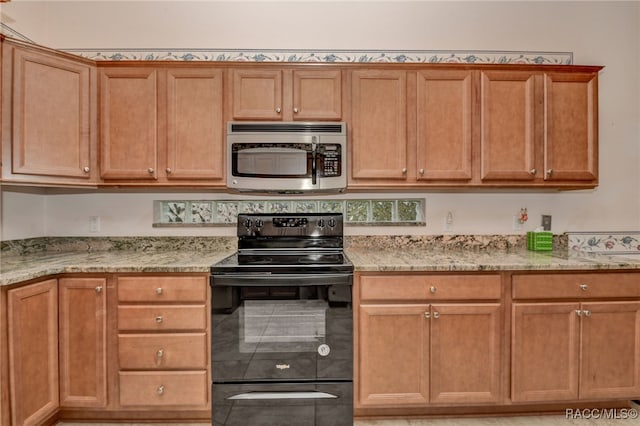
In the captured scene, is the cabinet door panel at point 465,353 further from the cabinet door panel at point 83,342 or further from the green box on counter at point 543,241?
the cabinet door panel at point 83,342

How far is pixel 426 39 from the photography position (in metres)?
2.61

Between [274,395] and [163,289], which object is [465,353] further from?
[163,289]

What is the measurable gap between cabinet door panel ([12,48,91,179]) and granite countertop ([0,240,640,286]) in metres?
0.55

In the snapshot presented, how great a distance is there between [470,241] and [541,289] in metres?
0.67

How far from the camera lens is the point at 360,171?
2248 mm

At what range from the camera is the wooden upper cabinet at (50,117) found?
1.92m

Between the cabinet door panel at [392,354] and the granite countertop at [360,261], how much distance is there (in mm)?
264

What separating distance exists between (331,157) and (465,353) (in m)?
1.39

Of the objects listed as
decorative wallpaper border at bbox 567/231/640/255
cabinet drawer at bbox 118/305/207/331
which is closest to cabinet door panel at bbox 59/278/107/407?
cabinet drawer at bbox 118/305/207/331

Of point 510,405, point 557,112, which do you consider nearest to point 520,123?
point 557,112

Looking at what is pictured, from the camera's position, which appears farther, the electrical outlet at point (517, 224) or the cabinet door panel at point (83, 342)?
the electrical outlet at point (517, 224)

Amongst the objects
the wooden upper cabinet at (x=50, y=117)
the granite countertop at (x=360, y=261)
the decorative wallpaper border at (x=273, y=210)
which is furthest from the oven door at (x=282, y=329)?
the wooden upper cabinet at (x=50, y=117)

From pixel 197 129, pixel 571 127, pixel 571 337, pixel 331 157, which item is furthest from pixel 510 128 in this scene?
pixel 197 129

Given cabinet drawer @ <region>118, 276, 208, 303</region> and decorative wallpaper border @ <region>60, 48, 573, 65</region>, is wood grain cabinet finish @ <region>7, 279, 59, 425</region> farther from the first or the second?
decorative wallpaper border @ <region>60, 48, 573, 65</region>
